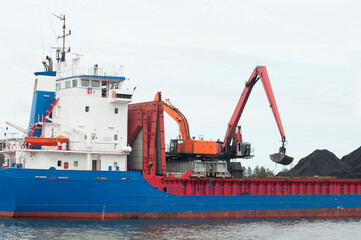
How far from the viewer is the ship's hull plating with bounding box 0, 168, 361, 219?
1059 inches

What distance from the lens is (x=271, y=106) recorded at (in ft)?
124

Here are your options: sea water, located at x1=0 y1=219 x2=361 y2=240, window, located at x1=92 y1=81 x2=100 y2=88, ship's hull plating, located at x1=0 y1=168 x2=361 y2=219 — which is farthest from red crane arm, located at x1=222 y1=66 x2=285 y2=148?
window, located at x1=92 y1=81 x2=100 y2=88

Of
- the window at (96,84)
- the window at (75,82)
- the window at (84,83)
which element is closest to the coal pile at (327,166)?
the window at (96,84)

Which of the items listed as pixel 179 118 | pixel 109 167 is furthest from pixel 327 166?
pixel 109 167

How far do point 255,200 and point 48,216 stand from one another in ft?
42.0

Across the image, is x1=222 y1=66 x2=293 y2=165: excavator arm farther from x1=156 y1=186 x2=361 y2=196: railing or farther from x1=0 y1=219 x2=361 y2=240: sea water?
x1=0 y1=219 x2=361 y2=240: sea water

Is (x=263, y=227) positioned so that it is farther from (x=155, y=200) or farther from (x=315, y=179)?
(x=315, y=179)

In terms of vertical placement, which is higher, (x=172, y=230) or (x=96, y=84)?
(x=96, y=84)

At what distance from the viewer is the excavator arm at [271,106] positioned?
36312 millimetres

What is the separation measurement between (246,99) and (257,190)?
7.86m

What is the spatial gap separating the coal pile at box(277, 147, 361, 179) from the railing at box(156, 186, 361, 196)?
285 inches

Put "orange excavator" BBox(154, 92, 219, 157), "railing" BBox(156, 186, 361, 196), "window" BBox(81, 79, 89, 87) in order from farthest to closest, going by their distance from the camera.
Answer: "orange excavator" BBox(154, 92, 219, 157) < "railing" BBox(156, 186, 361, 196) < "window" BBox(81, 79, 89, 87)

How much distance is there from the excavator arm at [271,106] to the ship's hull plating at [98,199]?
14.9 ft

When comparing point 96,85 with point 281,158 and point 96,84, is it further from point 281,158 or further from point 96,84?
point 281,158
